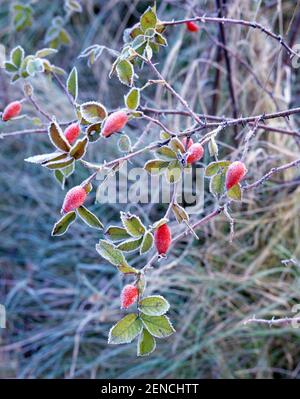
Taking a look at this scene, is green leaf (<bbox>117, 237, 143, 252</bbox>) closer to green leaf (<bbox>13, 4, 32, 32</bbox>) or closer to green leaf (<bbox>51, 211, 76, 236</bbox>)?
green leaf (<bbox>51, 211, 76, 236</bbox>)

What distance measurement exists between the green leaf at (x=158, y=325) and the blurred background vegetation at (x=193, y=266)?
59cm

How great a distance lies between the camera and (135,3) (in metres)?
2.07

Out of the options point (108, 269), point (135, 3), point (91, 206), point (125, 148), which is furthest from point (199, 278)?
point (135, 3)

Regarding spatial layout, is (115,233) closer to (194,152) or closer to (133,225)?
(133,225)

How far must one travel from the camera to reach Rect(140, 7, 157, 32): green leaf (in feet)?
2.99

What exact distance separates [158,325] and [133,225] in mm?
123

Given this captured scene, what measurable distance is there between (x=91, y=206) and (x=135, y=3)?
2.36ft

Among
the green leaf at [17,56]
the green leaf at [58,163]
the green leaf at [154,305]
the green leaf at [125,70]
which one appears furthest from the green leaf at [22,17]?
the green leaf at [154,305]

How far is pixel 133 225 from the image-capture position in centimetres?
78

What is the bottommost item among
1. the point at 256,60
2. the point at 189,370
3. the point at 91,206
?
the point at 189,370

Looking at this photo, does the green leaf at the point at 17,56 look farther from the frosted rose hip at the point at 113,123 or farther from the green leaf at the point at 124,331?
the green leaf at the point at 124,331

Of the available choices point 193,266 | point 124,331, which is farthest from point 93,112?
point 193,266

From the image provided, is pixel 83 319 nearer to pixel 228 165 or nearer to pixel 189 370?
pixel 189 370

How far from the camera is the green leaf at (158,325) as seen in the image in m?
0.76
